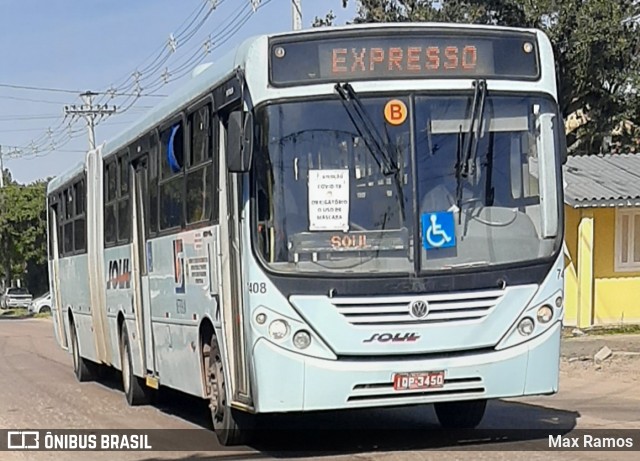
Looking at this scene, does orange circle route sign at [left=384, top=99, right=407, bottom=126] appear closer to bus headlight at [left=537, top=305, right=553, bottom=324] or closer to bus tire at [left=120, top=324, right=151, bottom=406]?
bus headlight at [left=537, top=305, right=553, bottom=324]

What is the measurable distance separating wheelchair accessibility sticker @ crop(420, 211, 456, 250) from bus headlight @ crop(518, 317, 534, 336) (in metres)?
0.85

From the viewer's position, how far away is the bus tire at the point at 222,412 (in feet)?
34.6

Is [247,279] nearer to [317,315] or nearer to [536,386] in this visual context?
[317,315]

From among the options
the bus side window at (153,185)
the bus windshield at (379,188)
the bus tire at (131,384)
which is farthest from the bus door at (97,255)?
the bus windshield at (379,188)

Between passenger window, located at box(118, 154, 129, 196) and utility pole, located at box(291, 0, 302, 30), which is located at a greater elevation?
utility pole, located at box(291, 0, 302, 30)

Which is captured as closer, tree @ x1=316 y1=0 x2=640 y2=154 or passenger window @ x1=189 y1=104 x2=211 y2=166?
passenger window @ x1=189 y1=104 x2=211 y2=166

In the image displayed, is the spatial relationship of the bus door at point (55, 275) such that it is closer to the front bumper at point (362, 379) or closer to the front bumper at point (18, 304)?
the front bumper at point (362, 379)

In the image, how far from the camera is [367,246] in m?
9.34

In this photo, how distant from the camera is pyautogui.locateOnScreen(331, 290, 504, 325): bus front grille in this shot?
921cm

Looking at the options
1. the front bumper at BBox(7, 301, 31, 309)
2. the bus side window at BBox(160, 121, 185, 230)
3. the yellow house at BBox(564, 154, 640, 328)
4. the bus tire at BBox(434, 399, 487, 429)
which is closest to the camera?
the bus tire at BBox(434, 399, 487, 429)

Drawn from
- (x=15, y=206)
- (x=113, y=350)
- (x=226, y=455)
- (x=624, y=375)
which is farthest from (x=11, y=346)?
(x=15, y=206)

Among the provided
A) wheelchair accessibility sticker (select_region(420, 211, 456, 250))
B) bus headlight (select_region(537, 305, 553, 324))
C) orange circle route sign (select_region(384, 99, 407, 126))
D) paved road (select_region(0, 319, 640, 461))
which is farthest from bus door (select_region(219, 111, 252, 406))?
bus headlight (select_region(537, 305, 553, 324))

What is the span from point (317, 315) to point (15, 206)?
203 feet

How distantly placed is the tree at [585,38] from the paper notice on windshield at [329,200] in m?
24.8
